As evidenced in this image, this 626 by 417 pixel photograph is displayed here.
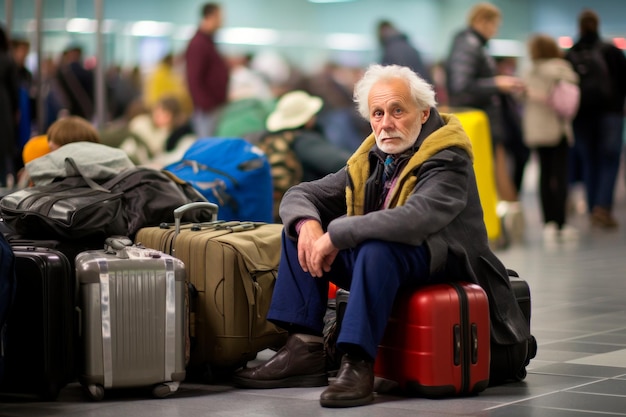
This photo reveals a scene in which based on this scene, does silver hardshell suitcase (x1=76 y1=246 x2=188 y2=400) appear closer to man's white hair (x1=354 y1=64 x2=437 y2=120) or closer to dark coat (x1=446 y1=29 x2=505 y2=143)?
man's white hair (x1=354 y1=64 x2=437 y2=120)

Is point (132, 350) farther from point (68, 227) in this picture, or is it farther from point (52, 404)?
point (68, 227)

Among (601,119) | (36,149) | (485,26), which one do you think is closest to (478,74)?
Answer: (485,26)

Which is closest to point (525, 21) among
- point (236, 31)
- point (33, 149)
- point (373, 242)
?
point (236, 31)

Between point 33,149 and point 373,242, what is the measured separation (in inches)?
91.7

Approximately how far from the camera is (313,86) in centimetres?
1272

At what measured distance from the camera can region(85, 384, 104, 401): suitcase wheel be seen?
13.2 ft

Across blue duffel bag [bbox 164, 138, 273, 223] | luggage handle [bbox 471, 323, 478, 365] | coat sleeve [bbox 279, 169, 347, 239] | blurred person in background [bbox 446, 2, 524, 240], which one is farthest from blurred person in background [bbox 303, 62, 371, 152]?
luggage handle [bbox 471, 323, 478, 365]

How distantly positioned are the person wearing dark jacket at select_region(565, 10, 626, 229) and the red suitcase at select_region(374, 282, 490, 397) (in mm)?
7485

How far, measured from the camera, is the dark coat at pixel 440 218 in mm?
3887

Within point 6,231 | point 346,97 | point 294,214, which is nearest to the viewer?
point 294,214

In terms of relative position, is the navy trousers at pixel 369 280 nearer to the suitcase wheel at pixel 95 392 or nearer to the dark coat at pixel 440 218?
the dark coat at pixel 440 218

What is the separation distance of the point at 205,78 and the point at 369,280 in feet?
26.1

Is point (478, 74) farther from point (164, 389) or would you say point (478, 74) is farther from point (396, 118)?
point (164, 389)

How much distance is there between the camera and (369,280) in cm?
382
